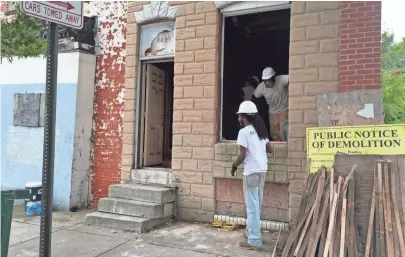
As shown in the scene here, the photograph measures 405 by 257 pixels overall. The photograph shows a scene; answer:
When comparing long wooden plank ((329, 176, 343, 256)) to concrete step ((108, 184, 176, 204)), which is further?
concrete step ((108, 184, 176, 204))

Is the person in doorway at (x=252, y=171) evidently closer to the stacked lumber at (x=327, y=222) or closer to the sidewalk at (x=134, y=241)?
the sidewalk at (x=134, y=241)

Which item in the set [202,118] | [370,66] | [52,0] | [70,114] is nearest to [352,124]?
[370,66]

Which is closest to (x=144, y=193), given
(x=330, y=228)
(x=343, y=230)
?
(x=330, y=228)

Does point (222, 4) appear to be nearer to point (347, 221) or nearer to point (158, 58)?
point (158, 58)

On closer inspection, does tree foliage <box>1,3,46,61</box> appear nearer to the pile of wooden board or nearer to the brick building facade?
the brick building facade

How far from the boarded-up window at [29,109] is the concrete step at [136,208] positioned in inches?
108

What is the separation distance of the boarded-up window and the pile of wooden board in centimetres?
583

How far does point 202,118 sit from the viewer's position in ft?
21.0

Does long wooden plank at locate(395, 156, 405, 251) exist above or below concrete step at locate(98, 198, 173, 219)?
above

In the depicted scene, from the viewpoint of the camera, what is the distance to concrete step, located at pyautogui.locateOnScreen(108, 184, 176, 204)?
6191 millimetres

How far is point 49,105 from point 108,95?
4.42 meters

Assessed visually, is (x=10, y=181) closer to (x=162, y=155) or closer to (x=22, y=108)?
(x=22, y=108)

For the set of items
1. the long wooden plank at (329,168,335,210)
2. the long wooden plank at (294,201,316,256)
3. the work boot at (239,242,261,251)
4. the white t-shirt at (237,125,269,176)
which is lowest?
the work boot at (239,242,261,251)

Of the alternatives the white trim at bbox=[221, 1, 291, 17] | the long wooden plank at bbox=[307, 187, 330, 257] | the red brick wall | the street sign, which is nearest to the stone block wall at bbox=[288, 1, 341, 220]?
the red brick wall
